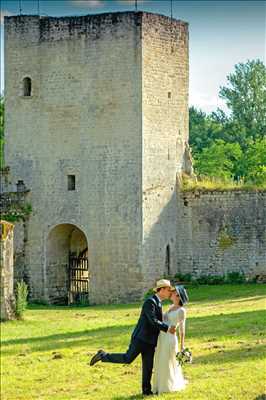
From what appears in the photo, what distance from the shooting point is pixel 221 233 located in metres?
29.5

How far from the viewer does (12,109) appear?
3036 cm

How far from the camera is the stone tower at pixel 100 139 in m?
28.5

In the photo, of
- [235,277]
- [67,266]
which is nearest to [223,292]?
[235,277]

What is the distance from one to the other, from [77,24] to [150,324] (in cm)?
1800

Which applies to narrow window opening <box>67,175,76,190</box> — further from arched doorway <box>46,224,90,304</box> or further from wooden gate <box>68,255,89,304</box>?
wooden gate <box>68,255,89,304</box>

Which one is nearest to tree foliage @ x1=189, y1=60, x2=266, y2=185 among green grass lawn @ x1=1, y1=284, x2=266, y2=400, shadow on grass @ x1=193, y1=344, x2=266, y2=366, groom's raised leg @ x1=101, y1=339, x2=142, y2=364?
green grass lawn @ x1=1, y1=284, x2=266, y2=400

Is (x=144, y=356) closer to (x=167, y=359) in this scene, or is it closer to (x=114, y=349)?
(x=167, y=359)

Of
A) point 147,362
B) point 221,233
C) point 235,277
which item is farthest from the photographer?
point 221,233

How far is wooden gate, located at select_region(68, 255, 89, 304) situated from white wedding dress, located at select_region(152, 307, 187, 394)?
1792 cm

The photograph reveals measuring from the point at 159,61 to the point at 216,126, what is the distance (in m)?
30.0

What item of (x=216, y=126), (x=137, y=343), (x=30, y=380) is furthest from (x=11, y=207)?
(x=216, y=126)

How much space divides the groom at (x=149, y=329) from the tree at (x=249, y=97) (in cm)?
4140

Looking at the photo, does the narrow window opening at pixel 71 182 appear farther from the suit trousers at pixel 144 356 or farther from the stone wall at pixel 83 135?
the suit trousers at pixel 144 356

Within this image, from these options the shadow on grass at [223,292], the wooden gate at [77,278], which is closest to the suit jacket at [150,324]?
the shadow on grass at [223,292]
